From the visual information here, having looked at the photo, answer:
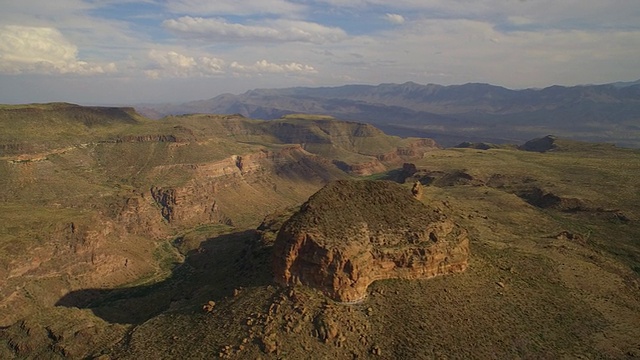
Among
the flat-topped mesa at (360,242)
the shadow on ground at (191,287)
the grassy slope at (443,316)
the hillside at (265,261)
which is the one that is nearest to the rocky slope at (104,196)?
the hillside at (265,261)

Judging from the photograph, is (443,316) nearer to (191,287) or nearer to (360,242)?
(360,242)

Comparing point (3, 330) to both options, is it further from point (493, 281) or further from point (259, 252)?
point (493, 281)

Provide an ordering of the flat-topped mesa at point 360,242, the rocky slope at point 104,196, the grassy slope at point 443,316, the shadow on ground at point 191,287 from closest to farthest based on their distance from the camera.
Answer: the grassy slope at point 443,316
the flat-topped mesa at point 360,242
the shadow on ground at point 191,287
the rocky slope at point 104,196

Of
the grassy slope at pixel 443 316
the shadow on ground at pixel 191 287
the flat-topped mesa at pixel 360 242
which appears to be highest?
the flat-topped mesa at pixel 360 242

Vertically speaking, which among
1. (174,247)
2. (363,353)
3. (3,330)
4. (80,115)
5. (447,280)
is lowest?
(174,247)

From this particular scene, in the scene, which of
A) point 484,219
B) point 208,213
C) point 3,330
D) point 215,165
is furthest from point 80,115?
point 484,219

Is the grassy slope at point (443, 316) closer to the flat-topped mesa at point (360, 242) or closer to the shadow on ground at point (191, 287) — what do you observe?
the shadow on ground at point (191, 287)
